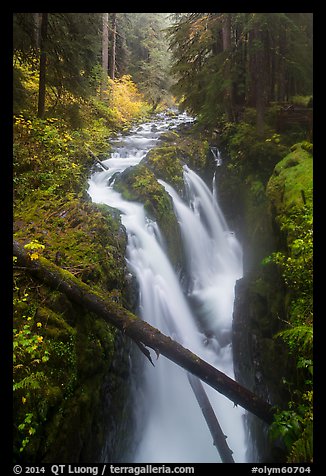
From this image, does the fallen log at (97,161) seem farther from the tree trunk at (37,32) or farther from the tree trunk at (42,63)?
the tree trunk at (37,32)

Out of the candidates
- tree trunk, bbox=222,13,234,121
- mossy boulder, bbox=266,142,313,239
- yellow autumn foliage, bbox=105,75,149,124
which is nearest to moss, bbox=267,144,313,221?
mossy boulder, bbox=266,142,313,239

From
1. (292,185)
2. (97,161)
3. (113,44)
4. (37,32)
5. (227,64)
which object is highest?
(113,44)

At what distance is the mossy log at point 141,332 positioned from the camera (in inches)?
150

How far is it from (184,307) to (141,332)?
12.6 feet

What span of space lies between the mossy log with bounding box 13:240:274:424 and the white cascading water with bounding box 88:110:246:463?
7.37ft

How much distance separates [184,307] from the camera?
24.9ft

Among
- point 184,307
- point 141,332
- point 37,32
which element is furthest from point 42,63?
point 184,307

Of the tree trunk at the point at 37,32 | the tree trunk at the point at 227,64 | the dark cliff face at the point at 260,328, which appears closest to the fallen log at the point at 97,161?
the tree trunk at the point at 37,32

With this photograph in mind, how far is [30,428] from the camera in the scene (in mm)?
2775

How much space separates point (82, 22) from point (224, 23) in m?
5.62

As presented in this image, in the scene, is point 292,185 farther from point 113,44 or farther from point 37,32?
point 113,44

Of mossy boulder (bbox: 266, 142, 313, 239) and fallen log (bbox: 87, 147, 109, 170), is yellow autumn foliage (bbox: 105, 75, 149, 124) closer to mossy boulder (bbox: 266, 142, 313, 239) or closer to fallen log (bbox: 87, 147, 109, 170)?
fallen log (bbox: 87, 147, 109, 170)
